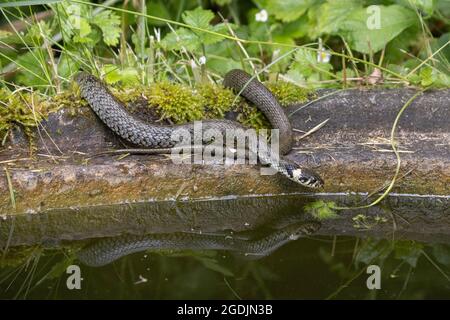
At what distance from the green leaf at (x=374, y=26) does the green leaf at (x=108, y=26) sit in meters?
1.85

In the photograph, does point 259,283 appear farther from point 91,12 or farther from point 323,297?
point 91,12

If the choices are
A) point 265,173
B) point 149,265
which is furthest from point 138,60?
point 149,265

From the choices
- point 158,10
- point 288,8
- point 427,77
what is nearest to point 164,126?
point 427,77

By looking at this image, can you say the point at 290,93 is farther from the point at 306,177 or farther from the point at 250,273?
the point at 250,273

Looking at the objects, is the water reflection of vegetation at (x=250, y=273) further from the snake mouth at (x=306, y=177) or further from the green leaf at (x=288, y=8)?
the green leaf at (x=288, y=8)

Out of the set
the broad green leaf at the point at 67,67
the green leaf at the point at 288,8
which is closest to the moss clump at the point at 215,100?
the broad green leaf at the point at 67,67

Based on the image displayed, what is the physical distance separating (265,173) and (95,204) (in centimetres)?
119

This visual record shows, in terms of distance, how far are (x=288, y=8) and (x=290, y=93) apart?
152cm

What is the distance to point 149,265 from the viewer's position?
4453mm

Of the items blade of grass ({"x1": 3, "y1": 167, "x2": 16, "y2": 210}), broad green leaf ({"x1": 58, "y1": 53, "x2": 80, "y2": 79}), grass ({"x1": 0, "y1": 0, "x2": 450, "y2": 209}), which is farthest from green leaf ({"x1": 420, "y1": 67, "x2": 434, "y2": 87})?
blade of grass ({"x1": 3, "y1": 167, "x2": 16, "y2": 210})

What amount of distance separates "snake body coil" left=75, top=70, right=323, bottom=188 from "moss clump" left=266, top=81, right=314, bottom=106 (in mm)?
146

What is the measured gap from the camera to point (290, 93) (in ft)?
19.1

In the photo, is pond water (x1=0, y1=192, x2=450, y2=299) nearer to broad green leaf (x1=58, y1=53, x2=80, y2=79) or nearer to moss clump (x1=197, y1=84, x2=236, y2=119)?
moss clump (x1=197, y1=84, x2=236, y2=119)

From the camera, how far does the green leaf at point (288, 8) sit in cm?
702
